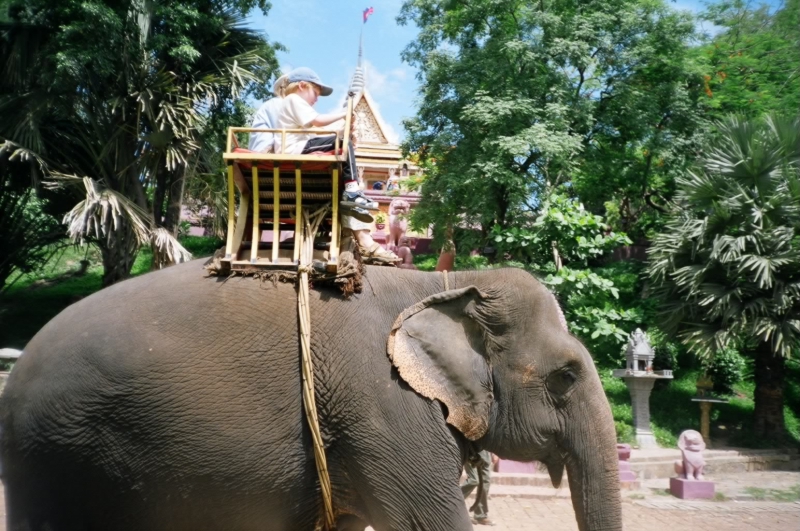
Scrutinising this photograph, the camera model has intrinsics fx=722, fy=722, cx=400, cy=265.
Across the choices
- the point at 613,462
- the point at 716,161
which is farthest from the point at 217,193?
the point at 613,462

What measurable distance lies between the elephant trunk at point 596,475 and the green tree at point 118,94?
356 inches

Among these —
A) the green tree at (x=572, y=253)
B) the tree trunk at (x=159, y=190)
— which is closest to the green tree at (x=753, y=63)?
the green tree at (x=572, y=253)

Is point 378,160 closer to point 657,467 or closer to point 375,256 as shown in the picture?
point 657,467

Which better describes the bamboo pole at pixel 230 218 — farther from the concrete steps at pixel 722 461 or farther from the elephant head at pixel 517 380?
the concrete steps at pixel 722 461

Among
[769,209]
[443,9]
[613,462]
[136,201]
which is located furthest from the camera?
[443,9]

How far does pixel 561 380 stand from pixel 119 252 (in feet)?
34.0

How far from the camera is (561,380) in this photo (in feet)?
10.8

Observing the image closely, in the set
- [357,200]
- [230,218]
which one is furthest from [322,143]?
[230,218]

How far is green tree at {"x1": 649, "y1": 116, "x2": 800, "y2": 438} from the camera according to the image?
11570mm

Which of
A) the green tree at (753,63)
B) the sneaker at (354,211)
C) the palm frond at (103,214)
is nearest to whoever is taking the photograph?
the sneaker at (354,211)

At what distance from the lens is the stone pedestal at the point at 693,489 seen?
32.8 feet

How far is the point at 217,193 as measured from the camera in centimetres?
1338

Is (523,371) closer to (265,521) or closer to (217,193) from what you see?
(265,521)

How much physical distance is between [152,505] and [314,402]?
2.58 feet
